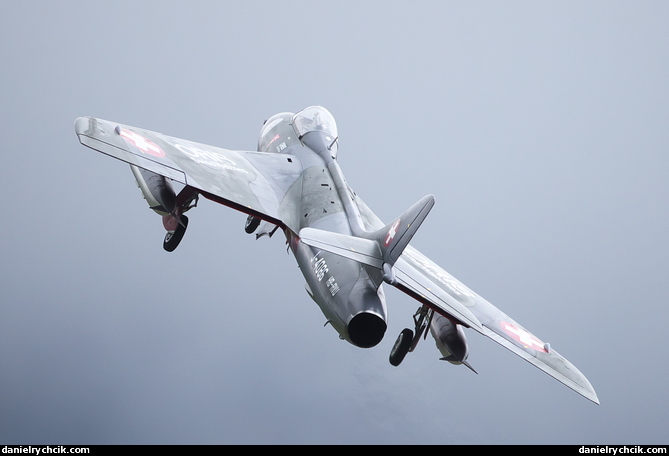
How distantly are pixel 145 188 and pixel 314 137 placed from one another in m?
6.35

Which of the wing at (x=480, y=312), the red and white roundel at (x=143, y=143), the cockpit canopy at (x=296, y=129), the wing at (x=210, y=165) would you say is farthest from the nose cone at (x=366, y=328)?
the cockpit canopy at (x=296, y=129)

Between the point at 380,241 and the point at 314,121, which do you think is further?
the point at 314,121

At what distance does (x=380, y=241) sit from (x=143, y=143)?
811 centimetres

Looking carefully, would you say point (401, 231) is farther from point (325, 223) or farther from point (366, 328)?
point (325, 223)

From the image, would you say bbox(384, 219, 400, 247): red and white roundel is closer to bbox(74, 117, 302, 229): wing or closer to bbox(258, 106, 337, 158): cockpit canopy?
bbox(74, 117, 302, 229): wing

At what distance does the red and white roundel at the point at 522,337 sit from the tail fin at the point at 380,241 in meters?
5.83

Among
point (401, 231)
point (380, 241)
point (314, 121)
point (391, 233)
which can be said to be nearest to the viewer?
point (401, 231)

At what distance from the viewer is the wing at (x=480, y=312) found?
22750 mm

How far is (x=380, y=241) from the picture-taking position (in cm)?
2194

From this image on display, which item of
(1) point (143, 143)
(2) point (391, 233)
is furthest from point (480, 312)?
(1) point (143, 143)

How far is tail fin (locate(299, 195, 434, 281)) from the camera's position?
67.7 ft

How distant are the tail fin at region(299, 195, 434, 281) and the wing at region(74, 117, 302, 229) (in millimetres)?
5279

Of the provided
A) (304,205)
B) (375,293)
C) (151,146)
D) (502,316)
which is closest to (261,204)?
(304,205)

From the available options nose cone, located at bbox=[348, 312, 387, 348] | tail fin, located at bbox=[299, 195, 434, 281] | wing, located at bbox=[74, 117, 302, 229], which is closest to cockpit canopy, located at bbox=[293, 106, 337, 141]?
wing, located at bbox=[74, 117, 302, 229]
